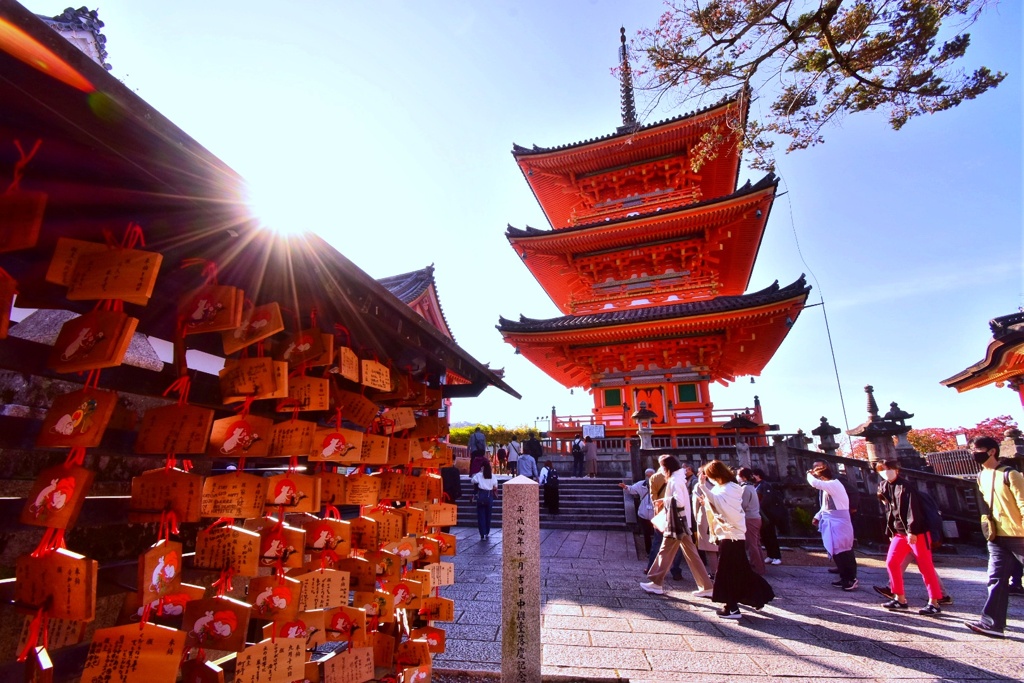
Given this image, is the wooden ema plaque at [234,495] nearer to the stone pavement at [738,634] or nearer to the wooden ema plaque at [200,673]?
the wooden ema plaque at [200,673]

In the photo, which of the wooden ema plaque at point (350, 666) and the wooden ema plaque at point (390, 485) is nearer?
the wooden ema plaque at point (350, 666)

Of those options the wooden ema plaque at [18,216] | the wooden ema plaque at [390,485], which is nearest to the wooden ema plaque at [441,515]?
the wooden ema plaque at [390,485]

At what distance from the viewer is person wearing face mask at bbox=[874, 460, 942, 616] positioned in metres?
5.01

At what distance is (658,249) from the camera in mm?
16781

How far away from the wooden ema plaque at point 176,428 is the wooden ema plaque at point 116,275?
0.55 metres

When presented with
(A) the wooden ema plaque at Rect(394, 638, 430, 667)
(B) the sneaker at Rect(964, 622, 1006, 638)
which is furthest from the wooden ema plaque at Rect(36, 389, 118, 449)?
(B) the sneaker at Rect(964, 622, 1006, 638)

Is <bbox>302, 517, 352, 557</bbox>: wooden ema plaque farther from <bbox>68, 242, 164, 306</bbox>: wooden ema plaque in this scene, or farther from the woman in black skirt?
the woman in black skirt

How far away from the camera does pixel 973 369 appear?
398 inches

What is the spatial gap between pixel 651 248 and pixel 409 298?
9.03 m

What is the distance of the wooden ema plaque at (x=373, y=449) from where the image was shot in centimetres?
287

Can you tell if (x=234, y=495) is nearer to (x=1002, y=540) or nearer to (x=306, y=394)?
(x=306, y=394)

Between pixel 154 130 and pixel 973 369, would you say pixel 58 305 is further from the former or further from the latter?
pixel 973 369

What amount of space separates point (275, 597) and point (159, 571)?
62 centimetres

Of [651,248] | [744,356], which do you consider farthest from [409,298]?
[744,356]
